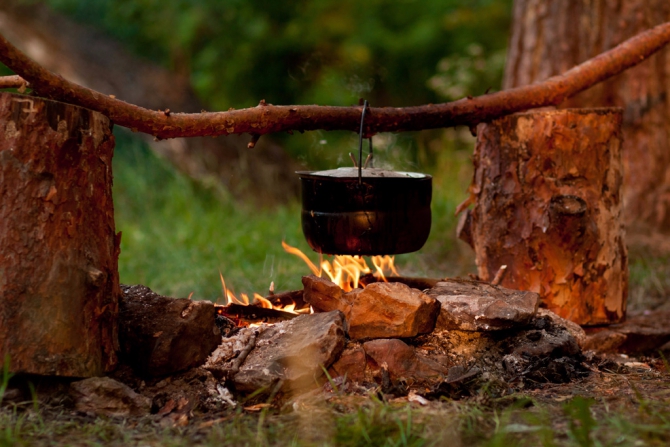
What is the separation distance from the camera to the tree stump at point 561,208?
155 inches

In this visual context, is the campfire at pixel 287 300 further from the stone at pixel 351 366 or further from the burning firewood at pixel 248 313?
the stone at pixel 351 366

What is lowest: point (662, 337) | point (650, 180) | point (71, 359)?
point (662, 337)

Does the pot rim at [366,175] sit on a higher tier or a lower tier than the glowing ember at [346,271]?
higher

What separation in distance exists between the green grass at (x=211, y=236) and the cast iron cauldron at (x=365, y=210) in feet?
6.27

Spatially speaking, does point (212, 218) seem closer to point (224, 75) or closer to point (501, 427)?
point (224, 75)

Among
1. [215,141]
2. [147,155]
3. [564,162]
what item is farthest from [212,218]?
[564,162]

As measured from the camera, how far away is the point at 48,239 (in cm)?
259

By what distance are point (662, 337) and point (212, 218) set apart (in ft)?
14.9

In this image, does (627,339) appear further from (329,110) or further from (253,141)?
(253,141)

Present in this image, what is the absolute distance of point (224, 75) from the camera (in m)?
9.73

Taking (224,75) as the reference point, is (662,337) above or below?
below

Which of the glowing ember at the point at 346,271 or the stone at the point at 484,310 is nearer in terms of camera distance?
the stone at the point at 484,310

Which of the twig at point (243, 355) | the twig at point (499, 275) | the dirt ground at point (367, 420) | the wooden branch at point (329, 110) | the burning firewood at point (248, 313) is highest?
the wooden branch at point (329, 110)

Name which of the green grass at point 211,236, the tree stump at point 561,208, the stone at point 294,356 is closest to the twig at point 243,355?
the stone at point 294,356
